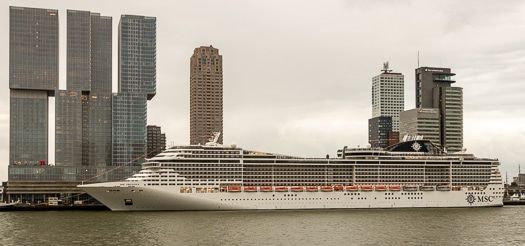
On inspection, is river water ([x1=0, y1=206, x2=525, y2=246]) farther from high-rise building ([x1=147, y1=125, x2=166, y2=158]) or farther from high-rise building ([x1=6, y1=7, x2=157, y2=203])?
high-rise building ([x1=147, y1=125, x2=166, y2=158])

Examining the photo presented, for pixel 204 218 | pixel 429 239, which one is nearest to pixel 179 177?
pixel 204 218

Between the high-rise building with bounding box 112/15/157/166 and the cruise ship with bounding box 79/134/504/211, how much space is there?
51558mm

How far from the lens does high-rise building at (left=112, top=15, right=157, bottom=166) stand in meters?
142

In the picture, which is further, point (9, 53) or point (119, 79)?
point (119, 79)

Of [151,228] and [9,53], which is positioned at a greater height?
[9,53]

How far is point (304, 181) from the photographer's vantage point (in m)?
94.1

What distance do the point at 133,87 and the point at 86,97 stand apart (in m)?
10.1

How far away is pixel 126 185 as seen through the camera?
84375 mm

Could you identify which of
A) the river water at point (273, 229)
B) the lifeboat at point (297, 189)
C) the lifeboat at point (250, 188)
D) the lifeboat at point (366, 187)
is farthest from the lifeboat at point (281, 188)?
the lifeboat at point (366, 187)

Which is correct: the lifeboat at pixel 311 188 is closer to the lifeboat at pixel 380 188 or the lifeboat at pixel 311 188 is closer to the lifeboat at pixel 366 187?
the lifeboat at pixel 366 187

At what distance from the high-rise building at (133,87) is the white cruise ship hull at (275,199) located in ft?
180

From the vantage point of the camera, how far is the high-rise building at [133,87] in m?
142

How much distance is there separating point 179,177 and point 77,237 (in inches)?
1209

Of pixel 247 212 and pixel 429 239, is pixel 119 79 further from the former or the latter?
pixel 429 239
